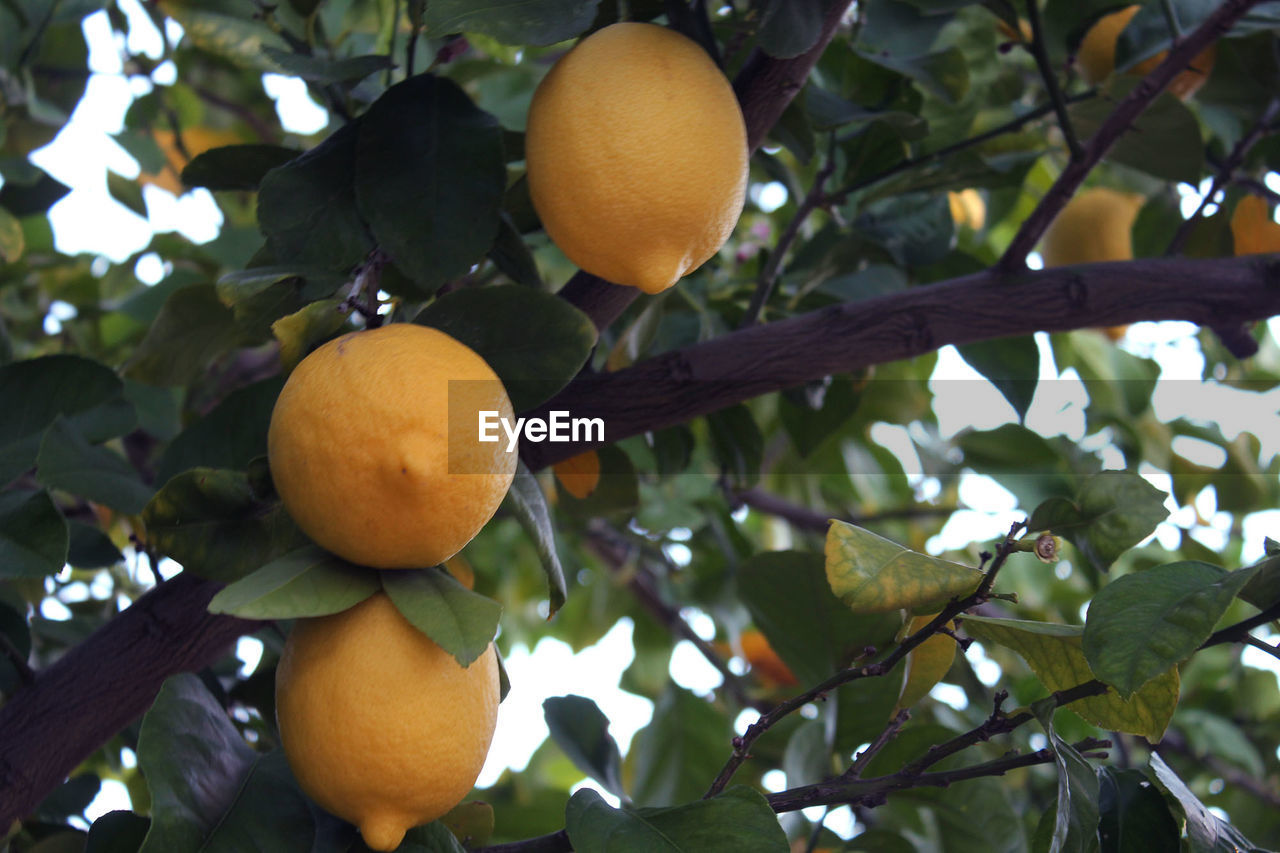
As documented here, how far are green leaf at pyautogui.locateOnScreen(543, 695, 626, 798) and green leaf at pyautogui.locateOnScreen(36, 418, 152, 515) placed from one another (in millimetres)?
375

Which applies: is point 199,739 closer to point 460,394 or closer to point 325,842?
point 325,842

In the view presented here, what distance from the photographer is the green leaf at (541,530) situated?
2.00 ft

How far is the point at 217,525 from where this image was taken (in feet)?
2.08

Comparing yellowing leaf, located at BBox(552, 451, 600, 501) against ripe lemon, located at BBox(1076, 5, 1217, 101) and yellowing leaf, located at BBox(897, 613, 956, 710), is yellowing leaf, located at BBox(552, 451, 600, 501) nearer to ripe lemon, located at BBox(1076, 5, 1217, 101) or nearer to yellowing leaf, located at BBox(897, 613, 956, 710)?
yellowing leaf, located at BBox(897, 613, 956, 710)

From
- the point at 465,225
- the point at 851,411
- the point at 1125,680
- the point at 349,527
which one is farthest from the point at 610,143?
the point at 851,411

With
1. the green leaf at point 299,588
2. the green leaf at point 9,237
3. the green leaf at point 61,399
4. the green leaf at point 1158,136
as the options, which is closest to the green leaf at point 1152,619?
the green leaf at point 299,588

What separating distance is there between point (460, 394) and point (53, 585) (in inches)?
39.6

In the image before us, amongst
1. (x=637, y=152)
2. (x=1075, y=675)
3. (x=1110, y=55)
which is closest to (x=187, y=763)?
(x=637, y=152)

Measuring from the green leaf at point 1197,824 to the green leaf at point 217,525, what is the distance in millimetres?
547

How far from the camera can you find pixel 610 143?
61cm

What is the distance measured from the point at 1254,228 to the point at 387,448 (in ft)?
3.39

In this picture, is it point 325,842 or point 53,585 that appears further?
point 53,585

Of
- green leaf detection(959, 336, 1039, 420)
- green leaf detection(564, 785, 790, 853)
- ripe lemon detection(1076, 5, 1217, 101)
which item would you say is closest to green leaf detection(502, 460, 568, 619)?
green leaf detection(564, 785, 790, 853)

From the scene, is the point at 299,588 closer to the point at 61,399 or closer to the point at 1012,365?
the point at 61,399
